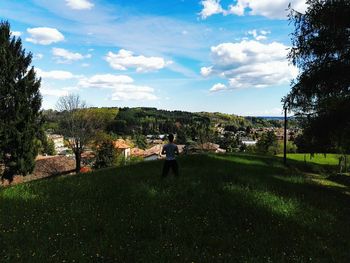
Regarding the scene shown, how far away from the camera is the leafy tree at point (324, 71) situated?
17031mm

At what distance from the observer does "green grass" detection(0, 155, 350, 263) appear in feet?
23.9

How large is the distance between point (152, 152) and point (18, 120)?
2897 inches

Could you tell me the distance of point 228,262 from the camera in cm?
687

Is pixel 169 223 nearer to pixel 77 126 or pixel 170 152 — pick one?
pixel 170 152

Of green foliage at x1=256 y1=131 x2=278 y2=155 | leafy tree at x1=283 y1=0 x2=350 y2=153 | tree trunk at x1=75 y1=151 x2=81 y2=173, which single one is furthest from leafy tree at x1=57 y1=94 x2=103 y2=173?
green foliage at x1=256 y1=131 x2=278 y2=155

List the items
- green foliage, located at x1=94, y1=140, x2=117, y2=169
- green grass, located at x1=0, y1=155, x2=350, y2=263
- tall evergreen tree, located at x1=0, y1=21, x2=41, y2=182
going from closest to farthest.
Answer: green grass, located at x1=0, y1=155, x2=350, y2=263 < tall evergreen tree, located at x1=0, y1=21, x2=41, y2=182 < green foliage, located at x1=94, y1=140, x2=117, y2=169

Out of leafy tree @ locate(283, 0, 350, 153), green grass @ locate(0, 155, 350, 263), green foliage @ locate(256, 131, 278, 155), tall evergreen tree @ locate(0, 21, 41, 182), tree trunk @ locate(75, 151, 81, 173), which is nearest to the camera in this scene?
green grass @ locate(0, 155, 350, 263)

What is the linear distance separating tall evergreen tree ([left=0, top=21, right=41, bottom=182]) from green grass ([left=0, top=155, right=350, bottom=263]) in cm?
2171

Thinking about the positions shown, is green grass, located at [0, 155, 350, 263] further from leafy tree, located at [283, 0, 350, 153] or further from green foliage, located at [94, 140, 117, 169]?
green foliage, located at [94, 140, 117, 169]

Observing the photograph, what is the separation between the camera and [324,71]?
18.1 m

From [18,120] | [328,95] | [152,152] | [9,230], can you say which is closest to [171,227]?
[9,230]

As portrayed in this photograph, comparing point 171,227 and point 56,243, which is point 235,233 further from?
point 56,243

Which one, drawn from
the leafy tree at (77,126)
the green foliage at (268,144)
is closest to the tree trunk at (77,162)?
the leafy tree at (77,126)

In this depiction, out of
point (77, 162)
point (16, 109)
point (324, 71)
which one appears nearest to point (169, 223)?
point (324, 71)
